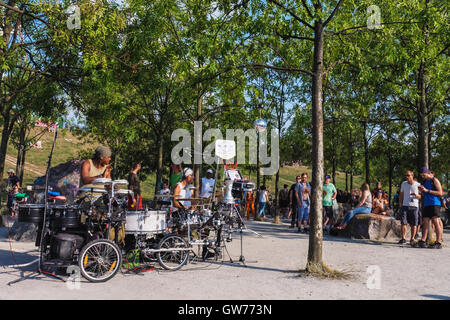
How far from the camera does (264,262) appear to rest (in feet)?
27.9

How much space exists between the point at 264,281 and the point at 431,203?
6.16 meters

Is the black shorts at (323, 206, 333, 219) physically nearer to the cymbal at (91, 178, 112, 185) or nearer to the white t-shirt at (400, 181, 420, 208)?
the white t-shirt at (400, 181, 420, 208)

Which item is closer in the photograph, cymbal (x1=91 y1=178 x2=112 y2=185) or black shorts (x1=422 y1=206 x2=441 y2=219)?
cymbal (x1=91 y1=178 x2=112 y2=185)

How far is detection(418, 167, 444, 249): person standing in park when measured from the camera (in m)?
10.6

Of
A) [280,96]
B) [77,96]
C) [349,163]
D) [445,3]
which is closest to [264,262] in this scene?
[445,3]

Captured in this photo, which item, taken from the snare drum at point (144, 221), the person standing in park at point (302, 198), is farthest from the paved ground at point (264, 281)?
the person standing in park at point (302, 198)

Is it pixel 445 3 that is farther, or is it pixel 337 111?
pixel 337 111

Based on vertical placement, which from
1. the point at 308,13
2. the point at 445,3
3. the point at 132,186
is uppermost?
the point at 445,3

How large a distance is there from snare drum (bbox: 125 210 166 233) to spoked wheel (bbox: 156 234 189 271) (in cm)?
27

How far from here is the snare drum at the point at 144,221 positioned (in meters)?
7.26

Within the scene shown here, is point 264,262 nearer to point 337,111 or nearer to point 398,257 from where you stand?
point 398,257

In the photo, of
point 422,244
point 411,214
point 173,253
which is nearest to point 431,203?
point 411,214

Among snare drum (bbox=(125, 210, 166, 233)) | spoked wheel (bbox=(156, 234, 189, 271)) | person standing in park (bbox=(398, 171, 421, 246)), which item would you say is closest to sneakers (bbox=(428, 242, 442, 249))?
person standing in park (bbox=(398, 171, 421, 246))
